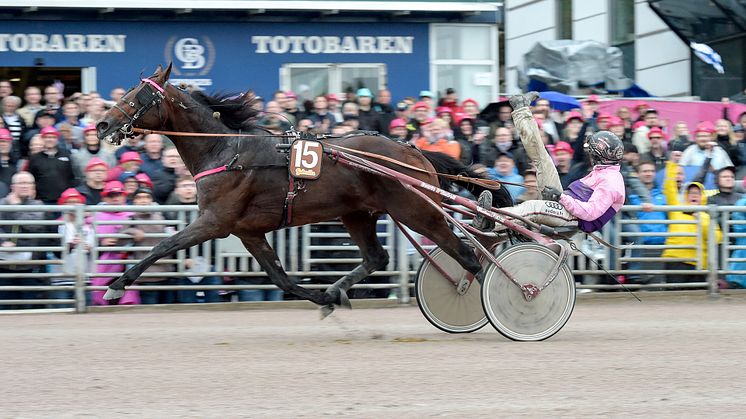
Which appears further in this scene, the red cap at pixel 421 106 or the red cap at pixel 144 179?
the red cap at pixel 421 106

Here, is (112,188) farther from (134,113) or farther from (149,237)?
(134,113)

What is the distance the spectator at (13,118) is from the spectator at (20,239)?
4.83ft

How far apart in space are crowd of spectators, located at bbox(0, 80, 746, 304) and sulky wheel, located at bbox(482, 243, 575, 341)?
1.39 metres

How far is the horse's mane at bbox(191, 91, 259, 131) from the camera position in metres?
9.39

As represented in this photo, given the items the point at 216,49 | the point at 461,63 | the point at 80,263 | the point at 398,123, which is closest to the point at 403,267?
the point at 398,123

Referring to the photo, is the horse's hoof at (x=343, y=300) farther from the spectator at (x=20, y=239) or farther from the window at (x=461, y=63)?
the window at (x=461, y=63)

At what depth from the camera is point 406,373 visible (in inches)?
287

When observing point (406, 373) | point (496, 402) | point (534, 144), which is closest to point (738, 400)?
point (496, 402)

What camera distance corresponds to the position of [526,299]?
28.3 ft

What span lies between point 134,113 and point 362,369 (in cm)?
292

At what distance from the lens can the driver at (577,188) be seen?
8656mm

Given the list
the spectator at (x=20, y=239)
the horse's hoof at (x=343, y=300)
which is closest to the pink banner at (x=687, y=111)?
the horse's hoof at (x=343, y=300)

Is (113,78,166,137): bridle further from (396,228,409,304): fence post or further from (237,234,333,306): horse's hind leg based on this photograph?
(396,228,409,304): fence post

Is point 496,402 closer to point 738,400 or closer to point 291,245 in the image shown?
point 738,400
